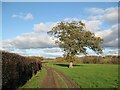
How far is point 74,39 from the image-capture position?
250 feet

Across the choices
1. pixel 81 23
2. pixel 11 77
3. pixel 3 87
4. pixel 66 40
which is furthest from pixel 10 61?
pixel 81 23

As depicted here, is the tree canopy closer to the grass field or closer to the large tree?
the large tree

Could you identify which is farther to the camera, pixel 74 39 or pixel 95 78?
pixel 74 39

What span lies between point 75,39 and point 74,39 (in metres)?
0.46

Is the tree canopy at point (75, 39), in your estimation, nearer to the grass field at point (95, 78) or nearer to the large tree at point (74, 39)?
the large tree at point (74, 39)

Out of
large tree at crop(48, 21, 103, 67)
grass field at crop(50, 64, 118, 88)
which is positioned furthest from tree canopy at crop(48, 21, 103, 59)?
grass field at crop(50, 64, 118, 88)

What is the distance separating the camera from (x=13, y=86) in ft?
65.2

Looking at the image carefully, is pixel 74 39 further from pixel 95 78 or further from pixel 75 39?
pixel 95 78

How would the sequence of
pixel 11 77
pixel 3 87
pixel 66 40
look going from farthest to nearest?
pixel 66 40 → pixel 11 77 → pixel 3 87

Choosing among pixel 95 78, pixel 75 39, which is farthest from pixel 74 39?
pixel 95 78

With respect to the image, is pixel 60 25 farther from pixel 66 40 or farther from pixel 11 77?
pixel 11 77

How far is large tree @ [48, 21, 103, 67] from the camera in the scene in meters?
75.0

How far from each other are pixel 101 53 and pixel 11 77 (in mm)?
61241

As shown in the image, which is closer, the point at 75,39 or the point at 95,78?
the point at 95,78
